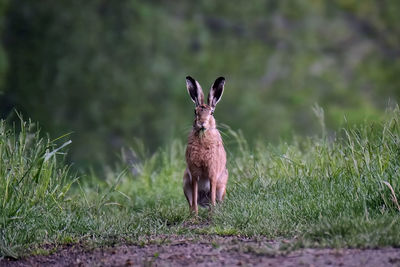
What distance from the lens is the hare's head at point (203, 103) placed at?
739 cm

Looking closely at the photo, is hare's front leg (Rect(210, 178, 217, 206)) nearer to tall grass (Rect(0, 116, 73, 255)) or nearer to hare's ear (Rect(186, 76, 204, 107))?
hare's ear (Rect(186, 76, 204, 107))

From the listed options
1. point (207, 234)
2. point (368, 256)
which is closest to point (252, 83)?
point (207, 234)

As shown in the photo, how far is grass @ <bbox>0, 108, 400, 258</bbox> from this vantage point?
5.49m

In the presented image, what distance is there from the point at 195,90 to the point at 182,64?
1001 cm

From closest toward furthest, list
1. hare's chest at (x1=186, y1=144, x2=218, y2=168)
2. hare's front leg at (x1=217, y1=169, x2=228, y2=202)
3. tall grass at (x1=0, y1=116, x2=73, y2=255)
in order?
1. tall grass at (x1=0, y1=116, x2=73, y2=255)
2. hare's chest at (x1=186, y1=144, x2=218, y2=168)
3. hare's front leg at (x1=217, y1=169, x2=228, y2=202)

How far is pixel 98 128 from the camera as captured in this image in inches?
642

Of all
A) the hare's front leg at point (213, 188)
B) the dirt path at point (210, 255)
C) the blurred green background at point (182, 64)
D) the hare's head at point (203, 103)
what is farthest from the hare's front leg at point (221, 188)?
the blurred green background at point (182, 64)

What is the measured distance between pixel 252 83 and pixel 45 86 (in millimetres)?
5552

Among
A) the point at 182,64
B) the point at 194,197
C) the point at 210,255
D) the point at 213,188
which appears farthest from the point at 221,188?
the point at 182,64

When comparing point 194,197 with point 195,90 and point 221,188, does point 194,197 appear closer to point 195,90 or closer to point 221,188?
point 221,188

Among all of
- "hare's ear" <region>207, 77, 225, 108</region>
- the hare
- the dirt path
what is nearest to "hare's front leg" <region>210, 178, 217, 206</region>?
the hare

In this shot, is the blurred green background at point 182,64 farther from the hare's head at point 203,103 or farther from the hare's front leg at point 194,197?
the hare's front leg at point 194,197

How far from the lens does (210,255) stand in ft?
16.8

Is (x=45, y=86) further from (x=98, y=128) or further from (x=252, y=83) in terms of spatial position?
(x=252, y=83)
